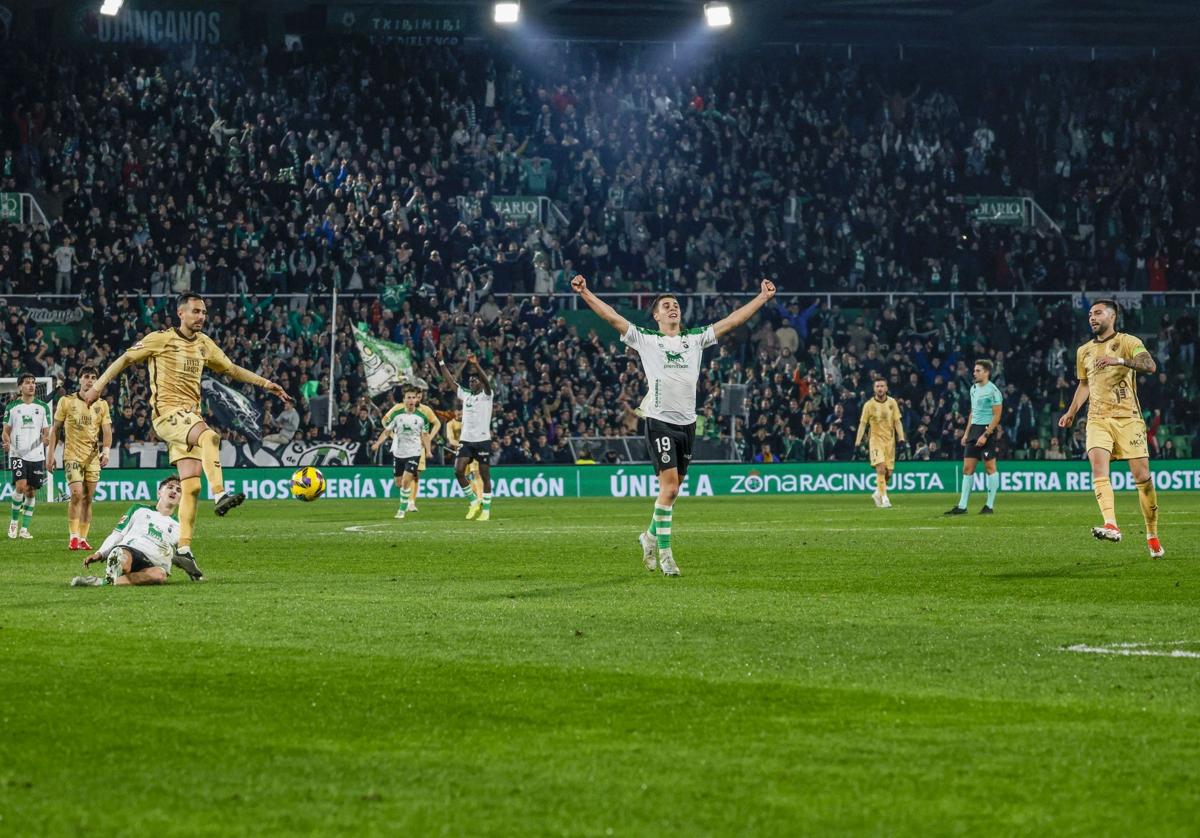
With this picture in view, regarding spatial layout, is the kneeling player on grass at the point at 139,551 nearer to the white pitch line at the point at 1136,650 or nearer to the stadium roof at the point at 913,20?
the white pitch line at the point at 1136,650

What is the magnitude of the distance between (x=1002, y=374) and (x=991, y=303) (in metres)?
2.32

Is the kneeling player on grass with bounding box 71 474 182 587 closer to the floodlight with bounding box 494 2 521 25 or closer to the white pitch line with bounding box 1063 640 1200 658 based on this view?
the white pitch line with bounding box 1063 640 1200 658

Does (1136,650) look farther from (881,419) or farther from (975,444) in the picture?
(881,419)

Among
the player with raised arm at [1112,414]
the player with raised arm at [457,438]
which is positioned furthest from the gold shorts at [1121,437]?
the player with raised arm at [457,438]

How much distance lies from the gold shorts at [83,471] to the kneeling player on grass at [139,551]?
7.56 metres

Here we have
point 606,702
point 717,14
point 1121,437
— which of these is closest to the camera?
point 606,702

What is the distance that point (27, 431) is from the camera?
25.4 meters

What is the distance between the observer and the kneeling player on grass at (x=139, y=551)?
14078 mm

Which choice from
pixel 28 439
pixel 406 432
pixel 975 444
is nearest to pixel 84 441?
pixel 28 439

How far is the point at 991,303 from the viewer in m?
44.2

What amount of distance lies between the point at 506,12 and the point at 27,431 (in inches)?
901

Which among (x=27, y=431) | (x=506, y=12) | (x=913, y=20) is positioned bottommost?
(x=27, y=431)

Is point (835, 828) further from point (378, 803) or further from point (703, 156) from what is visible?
point (703, 156)

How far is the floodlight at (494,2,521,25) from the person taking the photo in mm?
44156
